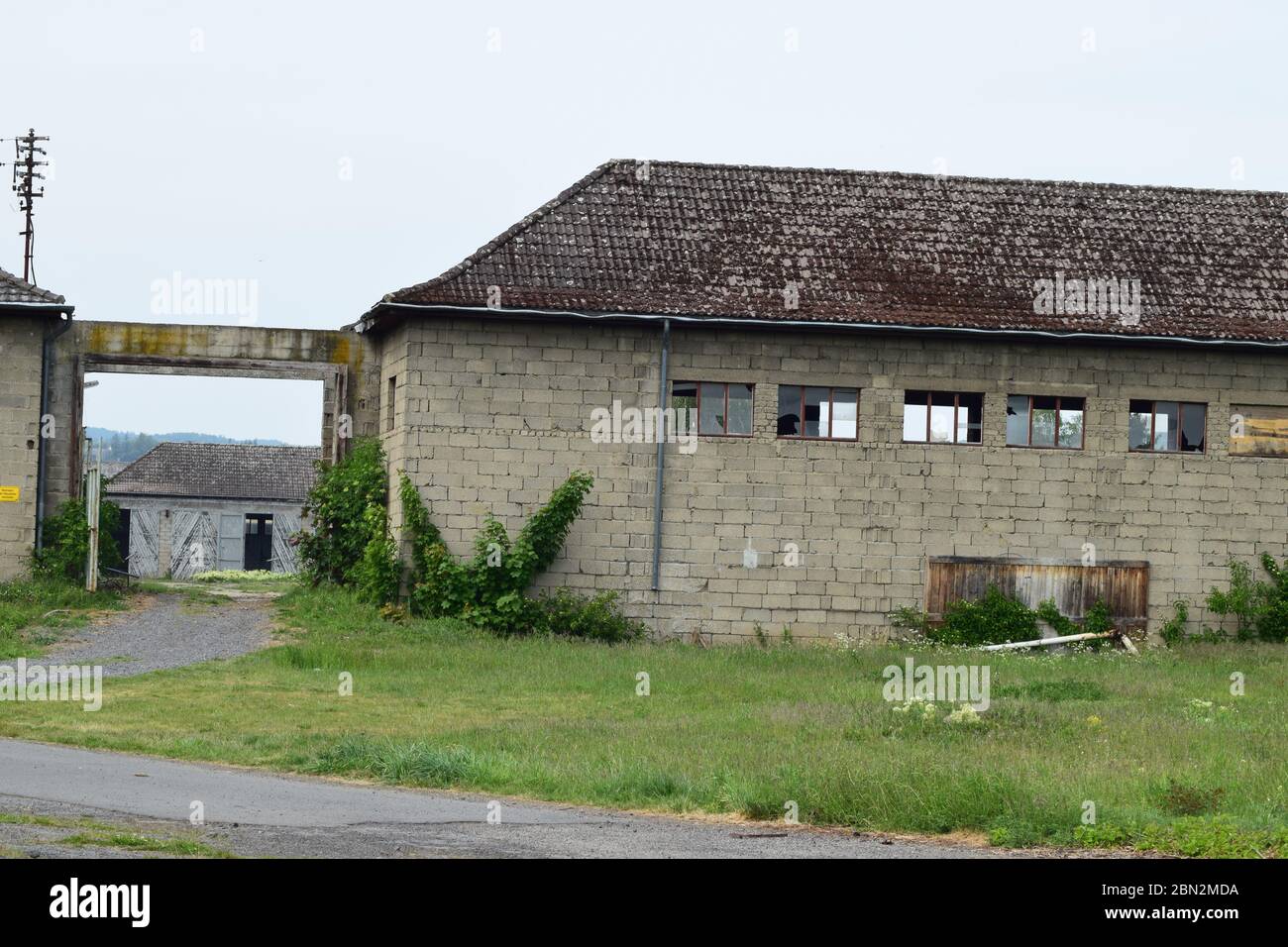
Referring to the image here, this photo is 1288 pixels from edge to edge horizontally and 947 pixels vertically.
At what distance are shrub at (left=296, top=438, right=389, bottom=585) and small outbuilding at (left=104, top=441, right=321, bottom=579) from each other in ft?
93.6

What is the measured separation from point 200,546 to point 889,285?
36564mm

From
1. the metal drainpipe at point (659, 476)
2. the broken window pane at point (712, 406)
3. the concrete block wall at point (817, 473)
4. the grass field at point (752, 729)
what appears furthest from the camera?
the broken window pane at point (712, 406)

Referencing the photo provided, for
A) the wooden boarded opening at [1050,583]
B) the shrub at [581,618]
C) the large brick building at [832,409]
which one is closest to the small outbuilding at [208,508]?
the large brick building at [832,409]

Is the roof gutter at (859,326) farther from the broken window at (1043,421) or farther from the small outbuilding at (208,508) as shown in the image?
the small outbuilding at (208,508)

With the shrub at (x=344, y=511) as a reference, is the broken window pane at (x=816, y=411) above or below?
above

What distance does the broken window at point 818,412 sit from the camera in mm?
26984

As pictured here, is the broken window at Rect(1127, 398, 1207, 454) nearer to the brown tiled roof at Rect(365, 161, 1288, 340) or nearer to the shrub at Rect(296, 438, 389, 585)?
the brown tiled roof at Rect(365, 161, 1288, 340)

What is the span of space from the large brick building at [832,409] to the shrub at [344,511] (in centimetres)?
53

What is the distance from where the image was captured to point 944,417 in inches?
1074

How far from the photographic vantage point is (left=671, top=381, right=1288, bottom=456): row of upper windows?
2688 centimetres

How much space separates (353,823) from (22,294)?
58.7 ft

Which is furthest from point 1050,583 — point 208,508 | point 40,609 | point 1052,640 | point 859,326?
point 208,508
